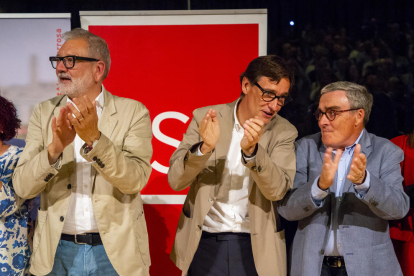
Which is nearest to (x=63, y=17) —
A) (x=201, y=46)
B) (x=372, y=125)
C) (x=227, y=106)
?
(x=201, y=46)

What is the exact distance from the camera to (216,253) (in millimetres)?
2502

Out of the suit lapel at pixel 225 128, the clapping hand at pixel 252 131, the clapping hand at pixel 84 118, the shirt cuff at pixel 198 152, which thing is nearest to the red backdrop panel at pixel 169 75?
the suit lapel at pixel 225 128

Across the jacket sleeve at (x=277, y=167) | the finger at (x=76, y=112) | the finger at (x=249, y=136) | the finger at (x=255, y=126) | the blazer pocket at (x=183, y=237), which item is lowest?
the blazer pocket at (x=183, y=237)

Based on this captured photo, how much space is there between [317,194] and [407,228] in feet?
2.98

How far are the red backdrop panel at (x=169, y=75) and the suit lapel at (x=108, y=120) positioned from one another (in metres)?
1.11

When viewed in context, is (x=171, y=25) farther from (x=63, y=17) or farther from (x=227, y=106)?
(x=227, y=106)

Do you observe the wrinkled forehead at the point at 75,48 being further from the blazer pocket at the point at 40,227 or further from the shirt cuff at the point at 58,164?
the blazer pocket at the point at 40,227

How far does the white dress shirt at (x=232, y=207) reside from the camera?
2484 millimetres

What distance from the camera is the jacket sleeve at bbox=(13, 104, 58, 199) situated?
87.4 inches

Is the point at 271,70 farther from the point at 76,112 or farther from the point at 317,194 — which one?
the point at 76,112

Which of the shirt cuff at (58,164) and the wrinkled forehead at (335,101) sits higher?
the wrinkled forehead at (335,101)

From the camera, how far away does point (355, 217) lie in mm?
2453

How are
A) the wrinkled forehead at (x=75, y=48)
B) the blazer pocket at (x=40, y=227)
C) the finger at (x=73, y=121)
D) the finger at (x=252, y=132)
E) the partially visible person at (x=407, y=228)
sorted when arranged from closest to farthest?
the finger at (x=73, y=121), the finger at (x=252, y=132), the blazer pocket at (x=40, y=227), the wrinkled forehead at (x=75, y=48), the partially visible person at (x=407, y=228)

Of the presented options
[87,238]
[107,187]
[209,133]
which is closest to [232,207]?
[209,133]
